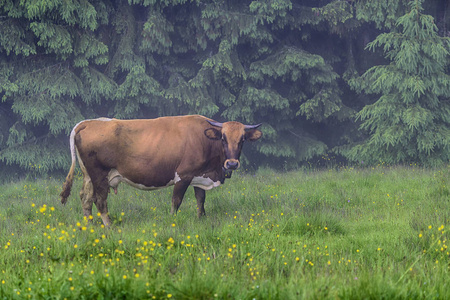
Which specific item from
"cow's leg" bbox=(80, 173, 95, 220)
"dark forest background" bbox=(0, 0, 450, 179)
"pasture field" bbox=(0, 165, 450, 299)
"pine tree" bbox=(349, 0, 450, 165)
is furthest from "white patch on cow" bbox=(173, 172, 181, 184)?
"pine tree" bbox=(349, 0, 450, 165)

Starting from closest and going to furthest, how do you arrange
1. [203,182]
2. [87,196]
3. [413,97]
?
1. [87,196]
2. [203,182]
3. [413,97]

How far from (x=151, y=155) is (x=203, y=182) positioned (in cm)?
108

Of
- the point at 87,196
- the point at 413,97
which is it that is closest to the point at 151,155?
the point at 87,196

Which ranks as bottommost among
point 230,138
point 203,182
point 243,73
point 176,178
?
point 203,182

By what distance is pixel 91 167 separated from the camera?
8.74 meters

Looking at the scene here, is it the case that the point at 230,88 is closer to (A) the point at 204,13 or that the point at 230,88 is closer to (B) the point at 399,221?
(A) the point at 204,13

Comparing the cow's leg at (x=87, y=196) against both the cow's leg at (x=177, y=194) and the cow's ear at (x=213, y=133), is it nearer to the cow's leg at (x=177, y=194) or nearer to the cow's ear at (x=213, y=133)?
the cow's leg at (x=177, y=194)

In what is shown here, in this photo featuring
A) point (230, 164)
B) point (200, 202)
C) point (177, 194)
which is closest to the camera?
point (230, 164)

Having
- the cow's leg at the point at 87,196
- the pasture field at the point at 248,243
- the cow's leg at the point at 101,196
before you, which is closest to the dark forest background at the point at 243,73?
the pasture field at the point at 248,243

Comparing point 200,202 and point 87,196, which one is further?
point 200,202

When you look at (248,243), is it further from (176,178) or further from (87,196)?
(87,196)

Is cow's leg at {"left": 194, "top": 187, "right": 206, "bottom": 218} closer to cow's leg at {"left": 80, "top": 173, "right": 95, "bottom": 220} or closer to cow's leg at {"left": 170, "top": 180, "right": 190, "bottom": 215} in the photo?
cow's leg at {"left": 170, "top": 180, "right": 190, "bottom": 215}

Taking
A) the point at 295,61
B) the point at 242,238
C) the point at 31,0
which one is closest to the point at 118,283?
the point at 242,238

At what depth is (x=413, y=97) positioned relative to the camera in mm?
13172
